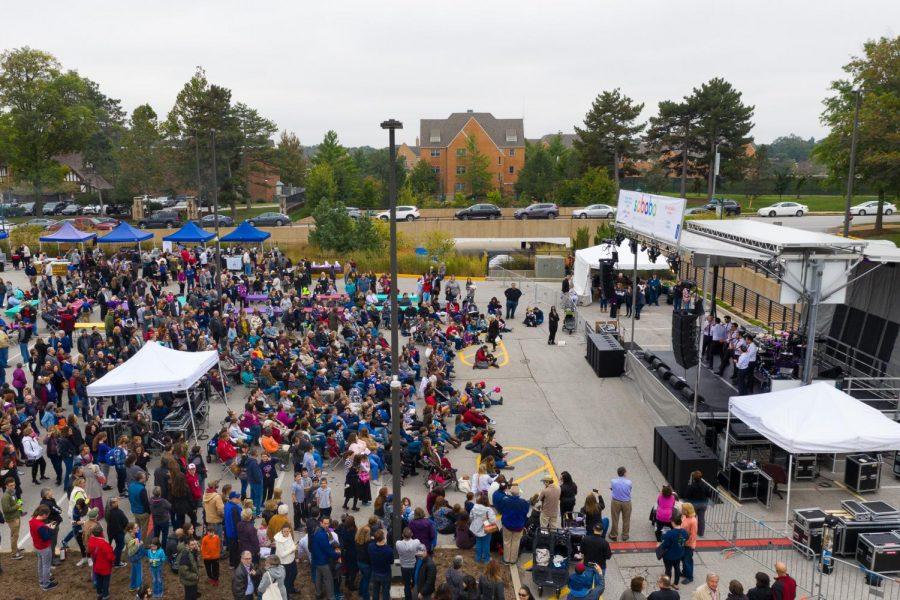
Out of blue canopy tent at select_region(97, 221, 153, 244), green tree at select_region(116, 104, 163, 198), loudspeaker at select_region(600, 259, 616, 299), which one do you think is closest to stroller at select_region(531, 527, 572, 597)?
loudspeaker at select_region(600, 259, 616, 299)

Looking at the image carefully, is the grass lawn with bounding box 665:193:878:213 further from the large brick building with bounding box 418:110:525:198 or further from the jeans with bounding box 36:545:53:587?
the jeans with bounding box 36:545:53:587

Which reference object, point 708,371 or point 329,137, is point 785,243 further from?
point 329,137

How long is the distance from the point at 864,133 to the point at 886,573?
34660 millimetres

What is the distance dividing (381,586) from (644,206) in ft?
46.1

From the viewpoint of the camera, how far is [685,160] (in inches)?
2694

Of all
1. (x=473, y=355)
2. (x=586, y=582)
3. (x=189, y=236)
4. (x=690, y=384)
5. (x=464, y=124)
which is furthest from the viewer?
(x=464, y=124)

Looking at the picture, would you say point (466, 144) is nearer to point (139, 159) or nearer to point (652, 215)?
point (139, 159)

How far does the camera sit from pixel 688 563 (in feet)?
36.9

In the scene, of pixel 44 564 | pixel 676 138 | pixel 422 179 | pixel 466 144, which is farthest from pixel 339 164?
pixel 44 564

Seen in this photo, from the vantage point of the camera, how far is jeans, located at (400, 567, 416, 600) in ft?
35.1

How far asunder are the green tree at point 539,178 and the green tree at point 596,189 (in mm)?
9319

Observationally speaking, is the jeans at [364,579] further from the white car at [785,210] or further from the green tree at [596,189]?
the white car at [785,210]

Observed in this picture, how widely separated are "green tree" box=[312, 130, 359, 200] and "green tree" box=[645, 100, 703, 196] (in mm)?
30800

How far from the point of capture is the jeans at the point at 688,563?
1119 cm
